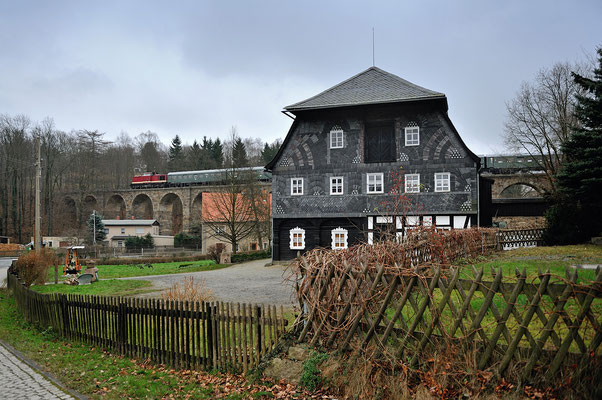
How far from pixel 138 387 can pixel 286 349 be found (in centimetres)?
236

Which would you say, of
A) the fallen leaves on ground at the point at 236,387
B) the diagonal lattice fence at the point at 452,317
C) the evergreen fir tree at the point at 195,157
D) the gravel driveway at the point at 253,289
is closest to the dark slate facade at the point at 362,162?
the gravel driveway at the point at 253,289

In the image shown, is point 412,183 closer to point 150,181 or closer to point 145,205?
point 150,181

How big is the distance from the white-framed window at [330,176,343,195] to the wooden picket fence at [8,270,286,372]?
17.1 metres

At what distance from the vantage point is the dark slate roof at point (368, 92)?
24359 millimetres

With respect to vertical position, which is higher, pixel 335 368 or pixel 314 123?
pixel 314 123

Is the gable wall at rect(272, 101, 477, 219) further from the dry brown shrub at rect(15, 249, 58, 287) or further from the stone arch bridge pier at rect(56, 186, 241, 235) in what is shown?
the stone arch bridge pier at rect(56, 186, 241, 235)

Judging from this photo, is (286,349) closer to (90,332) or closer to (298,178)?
(90,332)

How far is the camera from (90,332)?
9.55 meters

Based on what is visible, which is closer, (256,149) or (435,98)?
(435,98)

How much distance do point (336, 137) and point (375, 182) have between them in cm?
348

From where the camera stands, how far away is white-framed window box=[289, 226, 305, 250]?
1061 inches

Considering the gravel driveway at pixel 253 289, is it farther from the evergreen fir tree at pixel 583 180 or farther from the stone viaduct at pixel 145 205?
the stone viaduct at pixel 145 205

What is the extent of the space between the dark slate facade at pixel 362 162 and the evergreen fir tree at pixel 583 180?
398cm

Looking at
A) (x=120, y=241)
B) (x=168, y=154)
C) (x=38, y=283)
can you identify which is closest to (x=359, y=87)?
(x=38, y=283)
